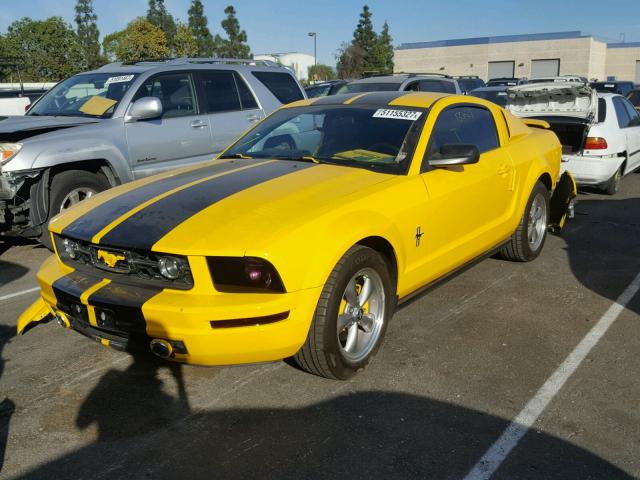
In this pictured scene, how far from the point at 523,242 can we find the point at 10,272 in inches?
188

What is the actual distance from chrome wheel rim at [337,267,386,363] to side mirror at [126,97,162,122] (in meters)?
3.92

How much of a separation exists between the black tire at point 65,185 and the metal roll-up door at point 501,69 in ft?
209

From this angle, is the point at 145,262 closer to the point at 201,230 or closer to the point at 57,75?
the point at 201,230

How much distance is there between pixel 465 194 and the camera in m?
4.36

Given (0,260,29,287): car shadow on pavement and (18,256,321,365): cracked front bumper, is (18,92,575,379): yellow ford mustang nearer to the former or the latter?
(18,256,321,365): cracked front bumper

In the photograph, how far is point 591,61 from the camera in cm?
6100

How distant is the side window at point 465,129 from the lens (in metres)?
4.34

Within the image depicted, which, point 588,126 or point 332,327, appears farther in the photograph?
point 588,126

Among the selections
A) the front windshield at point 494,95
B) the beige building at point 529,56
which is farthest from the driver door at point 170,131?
the beige building at point 529,56

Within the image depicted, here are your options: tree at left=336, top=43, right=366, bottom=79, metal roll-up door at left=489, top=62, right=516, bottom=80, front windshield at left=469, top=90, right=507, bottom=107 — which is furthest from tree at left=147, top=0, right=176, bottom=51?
front windshield at left=469, top=90, right=507, bottom=107

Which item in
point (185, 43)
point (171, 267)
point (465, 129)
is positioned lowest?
point (171, 267)

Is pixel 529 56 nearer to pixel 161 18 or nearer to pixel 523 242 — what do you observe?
pixel 161 18

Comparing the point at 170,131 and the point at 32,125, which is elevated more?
the point at 32,125

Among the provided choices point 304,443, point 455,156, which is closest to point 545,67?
point 455,156
